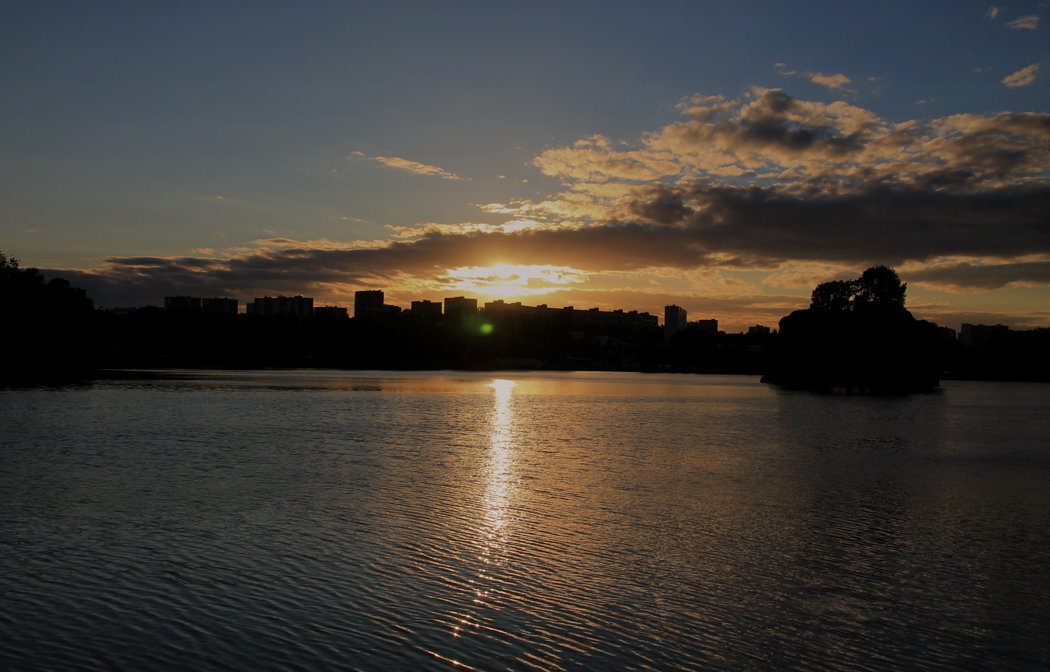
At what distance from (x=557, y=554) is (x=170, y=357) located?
157148mm

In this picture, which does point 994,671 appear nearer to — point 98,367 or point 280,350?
point 98,367

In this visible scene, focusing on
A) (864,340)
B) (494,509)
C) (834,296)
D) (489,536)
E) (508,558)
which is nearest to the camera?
(508,558)

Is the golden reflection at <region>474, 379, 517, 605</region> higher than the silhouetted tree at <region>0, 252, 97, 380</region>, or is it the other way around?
the silhouetted tree at <region>0, 252, 97, 380</region>

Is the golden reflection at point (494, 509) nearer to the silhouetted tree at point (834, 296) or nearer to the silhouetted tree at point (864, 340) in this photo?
the silhouetted tree at point (864, 340)

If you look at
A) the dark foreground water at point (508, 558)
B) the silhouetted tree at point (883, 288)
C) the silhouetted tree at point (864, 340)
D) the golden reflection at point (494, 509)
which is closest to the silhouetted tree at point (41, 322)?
the dark foreground water at point (508, 558)

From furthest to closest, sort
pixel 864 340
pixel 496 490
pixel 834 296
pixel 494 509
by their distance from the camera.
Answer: pixel 834 296 < pixel 864 340 < pixel 496 490 < pixel 494 509

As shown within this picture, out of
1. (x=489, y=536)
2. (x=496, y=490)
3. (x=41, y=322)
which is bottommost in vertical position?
(x=496, y=490)

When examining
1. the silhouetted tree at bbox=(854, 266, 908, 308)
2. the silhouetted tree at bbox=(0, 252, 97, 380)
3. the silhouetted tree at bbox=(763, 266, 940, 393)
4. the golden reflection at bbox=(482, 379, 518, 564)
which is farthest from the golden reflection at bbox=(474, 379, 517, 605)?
the silhouetted tree at bbox=(854, 266, 908, 308)

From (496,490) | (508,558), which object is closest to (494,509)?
(496,490)

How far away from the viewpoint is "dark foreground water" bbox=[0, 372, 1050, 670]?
8.06 meters

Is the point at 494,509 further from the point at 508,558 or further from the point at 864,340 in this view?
the point at 864,340

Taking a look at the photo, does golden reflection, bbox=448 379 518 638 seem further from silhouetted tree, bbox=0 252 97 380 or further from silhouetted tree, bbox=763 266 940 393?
silhouetted tree, bbox=763 266 940 393

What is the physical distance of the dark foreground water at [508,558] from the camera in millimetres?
8062

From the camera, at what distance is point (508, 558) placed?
1170 centimetres
